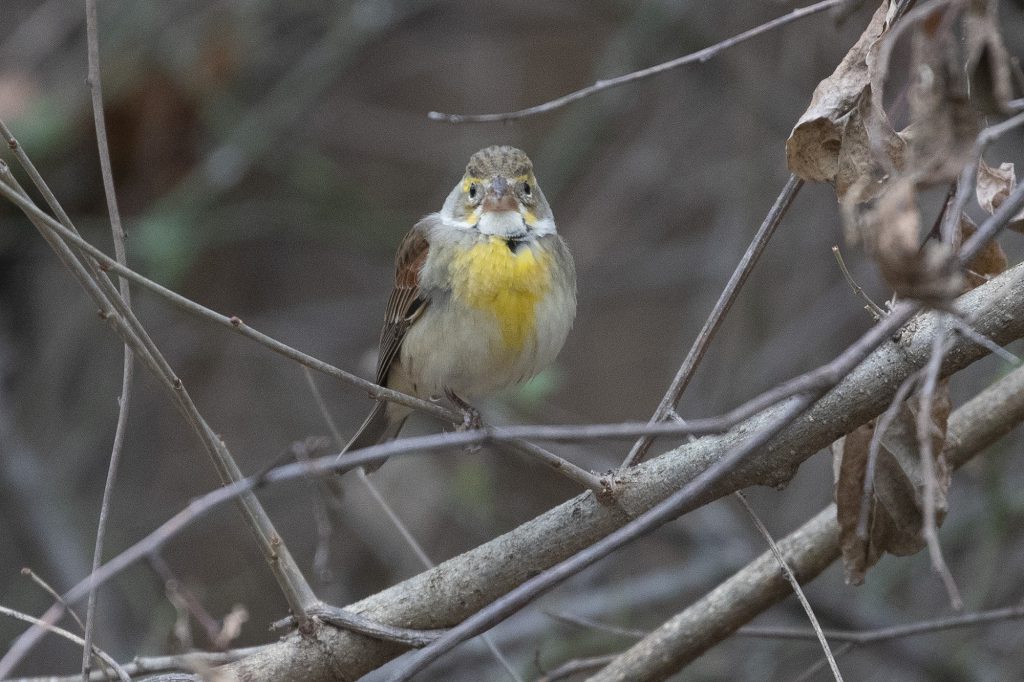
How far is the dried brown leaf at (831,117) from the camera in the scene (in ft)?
7.50

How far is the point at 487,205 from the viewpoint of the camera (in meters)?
3.65

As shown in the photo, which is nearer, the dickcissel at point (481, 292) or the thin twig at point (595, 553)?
the thin twig at point (595, 553)

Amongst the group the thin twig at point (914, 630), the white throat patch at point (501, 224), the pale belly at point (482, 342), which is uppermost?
the white throat patch at point (501, 224)

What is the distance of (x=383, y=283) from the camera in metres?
7.18

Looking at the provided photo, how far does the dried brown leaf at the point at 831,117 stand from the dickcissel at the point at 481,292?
1.25 m

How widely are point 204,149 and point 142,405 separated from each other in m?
1.52

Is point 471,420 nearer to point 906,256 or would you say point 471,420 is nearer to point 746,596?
point 746,596

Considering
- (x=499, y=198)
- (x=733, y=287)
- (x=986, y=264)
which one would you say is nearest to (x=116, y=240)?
(x=733, y=287)

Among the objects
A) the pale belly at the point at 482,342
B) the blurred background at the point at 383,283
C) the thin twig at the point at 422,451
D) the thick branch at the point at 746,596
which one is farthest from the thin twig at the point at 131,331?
the blurred background at the point at 383,283

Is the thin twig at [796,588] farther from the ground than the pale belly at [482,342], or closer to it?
closer to it

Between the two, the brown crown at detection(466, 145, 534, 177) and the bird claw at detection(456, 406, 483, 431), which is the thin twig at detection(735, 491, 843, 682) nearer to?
the bird claw at detection(456, 406, 483, 431)

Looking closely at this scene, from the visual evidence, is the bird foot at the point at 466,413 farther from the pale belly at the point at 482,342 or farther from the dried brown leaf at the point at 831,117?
the dried brown leaf at the point at 831,117

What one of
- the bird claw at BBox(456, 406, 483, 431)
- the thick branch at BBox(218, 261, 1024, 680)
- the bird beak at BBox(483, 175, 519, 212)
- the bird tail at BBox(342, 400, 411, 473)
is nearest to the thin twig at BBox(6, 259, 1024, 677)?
the thick branch at BBox(218, 261, 1024, 680)

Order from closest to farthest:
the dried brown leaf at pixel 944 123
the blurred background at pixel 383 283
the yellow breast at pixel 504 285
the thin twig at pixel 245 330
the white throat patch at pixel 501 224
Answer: the dried brown leaf at pixel 944 123, the thin twig at pixel 245 330, the yellow breast at pixel 504 285, the white throat patch at pixel 501 224, the blurred background at pixel 383 283
